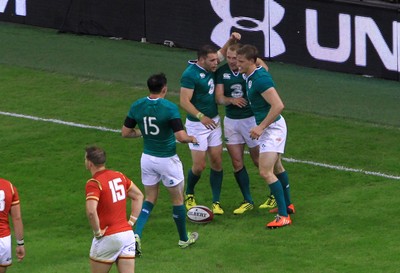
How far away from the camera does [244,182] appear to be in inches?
611

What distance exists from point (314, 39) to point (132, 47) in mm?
4109

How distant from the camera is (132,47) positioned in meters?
23.8

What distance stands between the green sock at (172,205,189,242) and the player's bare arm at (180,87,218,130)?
54.2 inches

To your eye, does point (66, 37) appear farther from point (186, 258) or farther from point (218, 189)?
point (186, 258)

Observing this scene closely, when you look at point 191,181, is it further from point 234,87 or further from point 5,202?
point 5,202

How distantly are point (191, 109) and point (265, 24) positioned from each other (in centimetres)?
769

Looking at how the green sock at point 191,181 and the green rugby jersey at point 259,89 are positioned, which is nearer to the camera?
the green rugby jersey at point 259,89

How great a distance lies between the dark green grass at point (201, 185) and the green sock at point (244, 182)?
0.81ft

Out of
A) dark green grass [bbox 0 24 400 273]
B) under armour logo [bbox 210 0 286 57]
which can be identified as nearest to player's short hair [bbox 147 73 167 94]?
dark green grass [bbox 0 24 400 273]

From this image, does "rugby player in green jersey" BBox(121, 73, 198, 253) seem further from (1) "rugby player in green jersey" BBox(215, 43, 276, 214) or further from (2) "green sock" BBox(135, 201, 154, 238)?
(1) "rugby player in green jersey" BBox(215, 43, 276, 214)

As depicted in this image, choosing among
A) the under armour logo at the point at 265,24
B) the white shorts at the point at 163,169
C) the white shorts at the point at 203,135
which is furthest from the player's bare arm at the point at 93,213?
the under armour logo at the point at 265,24

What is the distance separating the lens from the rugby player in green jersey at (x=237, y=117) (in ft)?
50.1

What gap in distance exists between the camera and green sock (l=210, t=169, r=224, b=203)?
15.5m

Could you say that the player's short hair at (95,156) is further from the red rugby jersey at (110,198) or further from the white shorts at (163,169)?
the white shorts at (163,169)
